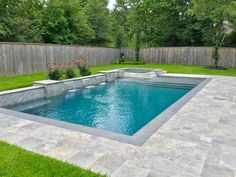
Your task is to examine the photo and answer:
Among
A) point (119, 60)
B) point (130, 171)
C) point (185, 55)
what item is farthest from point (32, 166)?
point (185, 55)

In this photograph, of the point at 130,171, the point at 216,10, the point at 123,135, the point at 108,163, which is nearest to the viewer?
the point at 130,171

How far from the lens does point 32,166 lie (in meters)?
2.44

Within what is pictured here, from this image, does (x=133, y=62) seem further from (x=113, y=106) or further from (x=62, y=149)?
(x=62, y=149)

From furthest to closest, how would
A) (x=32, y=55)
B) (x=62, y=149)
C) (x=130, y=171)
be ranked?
(x=32, y=55) < (x=62, y=149) < (x=130, y=171)

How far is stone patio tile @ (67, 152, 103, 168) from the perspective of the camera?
8.21 feet

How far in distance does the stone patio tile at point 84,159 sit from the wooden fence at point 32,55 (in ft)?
26.5

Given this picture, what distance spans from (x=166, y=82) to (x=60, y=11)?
10613 mm

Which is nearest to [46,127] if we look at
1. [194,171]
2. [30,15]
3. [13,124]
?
[13,124]

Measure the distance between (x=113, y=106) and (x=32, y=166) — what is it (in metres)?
4.24

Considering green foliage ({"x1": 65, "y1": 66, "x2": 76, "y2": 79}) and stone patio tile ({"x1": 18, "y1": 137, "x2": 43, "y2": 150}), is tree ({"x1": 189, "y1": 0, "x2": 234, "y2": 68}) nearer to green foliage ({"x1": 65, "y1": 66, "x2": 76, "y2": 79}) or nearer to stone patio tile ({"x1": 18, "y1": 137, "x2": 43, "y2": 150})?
green foliage ({"x1": 65, "y1": 66, "x2": 76, "y2": 79})

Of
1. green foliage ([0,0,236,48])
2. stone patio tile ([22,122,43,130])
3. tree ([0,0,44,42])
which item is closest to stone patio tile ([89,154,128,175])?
stone patio tile ([22,122,43,130])

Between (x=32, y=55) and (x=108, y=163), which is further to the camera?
(x=32, y=55)

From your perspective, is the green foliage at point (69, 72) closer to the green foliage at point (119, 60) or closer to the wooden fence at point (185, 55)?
the green foliage at point (119, 60)

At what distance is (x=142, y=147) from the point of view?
9.56 feet
